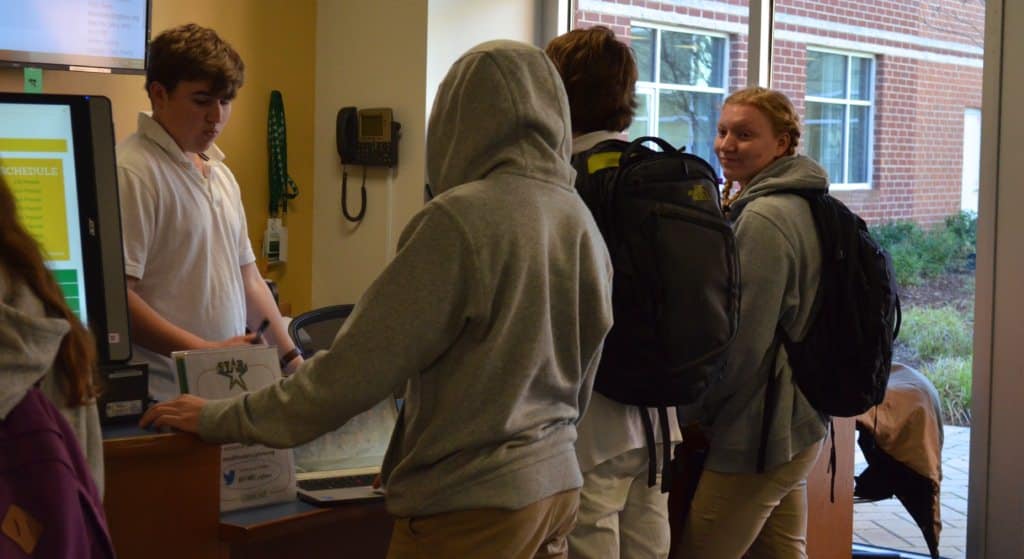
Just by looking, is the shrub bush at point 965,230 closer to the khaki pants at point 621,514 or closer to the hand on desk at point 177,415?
the khaki pants at point 621,514

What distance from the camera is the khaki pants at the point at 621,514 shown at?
2.13 meters

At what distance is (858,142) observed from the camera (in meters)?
4.32

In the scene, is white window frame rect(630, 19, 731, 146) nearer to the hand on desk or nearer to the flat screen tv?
the flat screen tv

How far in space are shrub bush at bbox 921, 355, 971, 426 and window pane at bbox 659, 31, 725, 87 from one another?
1.32 meters

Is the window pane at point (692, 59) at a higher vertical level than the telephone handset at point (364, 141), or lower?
higher

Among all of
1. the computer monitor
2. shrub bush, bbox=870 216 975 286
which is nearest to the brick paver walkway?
shrub bush, bbox=870 216 975 286

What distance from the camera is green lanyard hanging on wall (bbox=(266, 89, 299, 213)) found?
4.73 m

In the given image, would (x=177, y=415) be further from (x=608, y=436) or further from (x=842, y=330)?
(x=842, y=330)

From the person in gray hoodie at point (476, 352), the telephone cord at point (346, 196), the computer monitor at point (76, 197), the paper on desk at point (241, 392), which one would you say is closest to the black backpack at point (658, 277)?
the person in gray hoodie at point (476, 352)

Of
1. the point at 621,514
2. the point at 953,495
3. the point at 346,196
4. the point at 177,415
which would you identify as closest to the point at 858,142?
the point at 953,495

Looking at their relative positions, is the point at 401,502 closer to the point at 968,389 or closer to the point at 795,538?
the point at 795,538

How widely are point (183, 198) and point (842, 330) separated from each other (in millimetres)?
1438

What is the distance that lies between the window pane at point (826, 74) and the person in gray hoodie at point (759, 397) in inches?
69.6

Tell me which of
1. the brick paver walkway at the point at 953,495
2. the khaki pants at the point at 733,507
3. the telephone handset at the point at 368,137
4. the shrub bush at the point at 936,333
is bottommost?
the brick paver walkway at the point at 953,495
